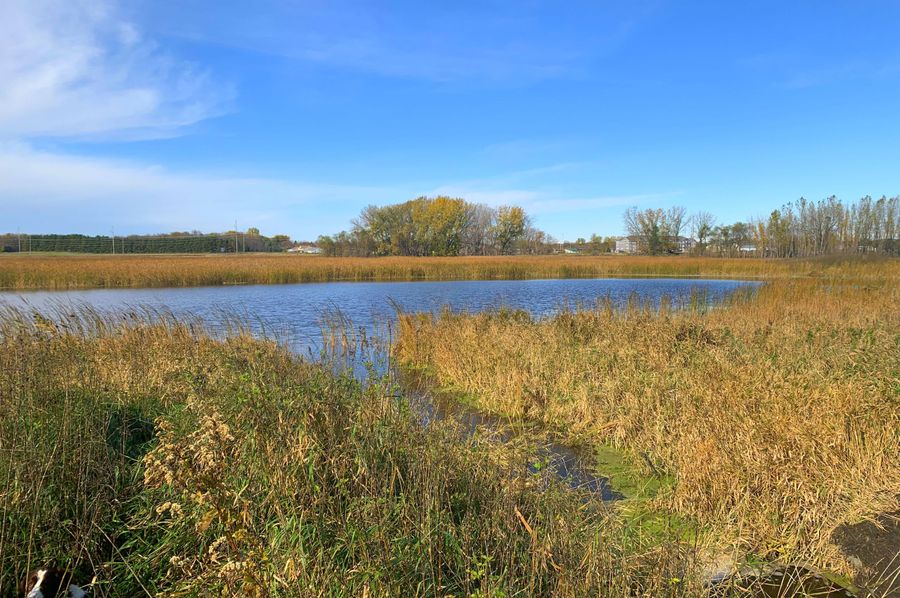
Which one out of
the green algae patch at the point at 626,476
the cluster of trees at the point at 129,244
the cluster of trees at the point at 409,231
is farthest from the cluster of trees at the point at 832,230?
the cluster of trees at the point at 129,244

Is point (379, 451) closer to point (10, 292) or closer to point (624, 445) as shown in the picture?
point (624, 445)

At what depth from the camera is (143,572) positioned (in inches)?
105

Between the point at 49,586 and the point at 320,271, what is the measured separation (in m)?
32.0

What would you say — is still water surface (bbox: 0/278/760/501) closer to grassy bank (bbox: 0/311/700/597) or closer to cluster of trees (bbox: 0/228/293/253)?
grassy bank (bbox: 0/311/700/597)

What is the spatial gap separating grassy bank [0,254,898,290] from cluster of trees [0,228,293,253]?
110 ft

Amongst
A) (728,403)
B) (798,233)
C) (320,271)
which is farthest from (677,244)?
(728,403)

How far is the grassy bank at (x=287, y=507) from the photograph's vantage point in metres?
2.14

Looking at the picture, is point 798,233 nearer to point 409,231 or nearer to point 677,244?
point 677,244

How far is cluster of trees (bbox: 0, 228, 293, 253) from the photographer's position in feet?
208

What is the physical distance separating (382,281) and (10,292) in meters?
18.8

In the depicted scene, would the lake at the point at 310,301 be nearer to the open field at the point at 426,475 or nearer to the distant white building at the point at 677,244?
the open field at the point at 426,475

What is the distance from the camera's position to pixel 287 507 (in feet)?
8.78

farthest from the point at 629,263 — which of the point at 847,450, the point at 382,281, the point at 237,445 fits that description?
the point at 237,445

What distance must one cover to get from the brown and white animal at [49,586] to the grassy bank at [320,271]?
29.1m
